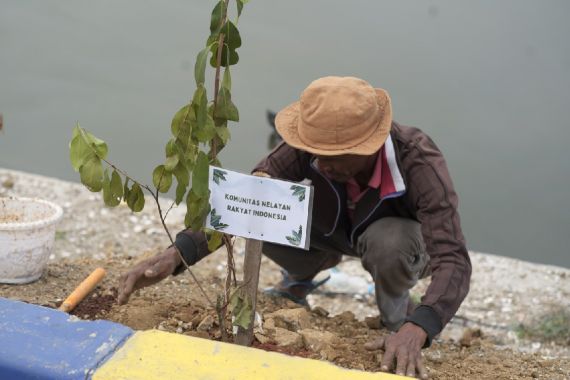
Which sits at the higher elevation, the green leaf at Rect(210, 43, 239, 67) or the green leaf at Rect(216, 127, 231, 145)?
the green leaf at Rect(210, 43, 239, 67)

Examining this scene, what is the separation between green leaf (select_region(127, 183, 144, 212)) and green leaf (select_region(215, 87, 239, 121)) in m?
0.32

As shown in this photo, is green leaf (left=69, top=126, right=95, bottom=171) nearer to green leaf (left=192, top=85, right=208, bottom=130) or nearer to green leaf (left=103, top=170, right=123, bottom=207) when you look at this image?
green leaf (left=103, top=170, right=123, bottom=207)

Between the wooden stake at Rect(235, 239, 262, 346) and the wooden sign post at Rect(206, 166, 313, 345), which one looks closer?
the wooden sign post at Rect(206, 166, 313, 345)

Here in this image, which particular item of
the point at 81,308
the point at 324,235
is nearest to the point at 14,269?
the point at 81,308

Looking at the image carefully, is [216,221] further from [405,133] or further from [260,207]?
[405,133]

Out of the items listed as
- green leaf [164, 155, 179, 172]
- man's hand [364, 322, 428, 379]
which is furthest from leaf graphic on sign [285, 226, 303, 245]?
man's hand [364, 322, 428, 379]

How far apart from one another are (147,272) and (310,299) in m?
1.85

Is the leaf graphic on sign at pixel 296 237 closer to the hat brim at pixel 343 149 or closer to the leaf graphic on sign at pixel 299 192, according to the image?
the leaf graphic on sign at pixel 299 192

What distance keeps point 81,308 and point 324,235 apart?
1.09 metres

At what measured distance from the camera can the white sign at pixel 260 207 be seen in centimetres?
212

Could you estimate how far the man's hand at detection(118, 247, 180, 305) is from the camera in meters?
2.64

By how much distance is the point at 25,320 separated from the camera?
216 centimetres

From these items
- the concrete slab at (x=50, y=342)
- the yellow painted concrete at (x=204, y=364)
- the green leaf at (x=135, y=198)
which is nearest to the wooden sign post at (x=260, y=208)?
the green leaf at (x=135, y=198)

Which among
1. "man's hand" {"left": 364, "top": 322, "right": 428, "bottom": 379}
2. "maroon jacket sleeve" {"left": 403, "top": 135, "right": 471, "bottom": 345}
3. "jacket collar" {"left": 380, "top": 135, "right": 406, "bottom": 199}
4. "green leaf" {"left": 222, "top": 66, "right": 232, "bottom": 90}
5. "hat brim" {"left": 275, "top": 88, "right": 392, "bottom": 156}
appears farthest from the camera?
"jacket collar" {"left": 380, "top": 135, "right": 406, "bottom": 199}
